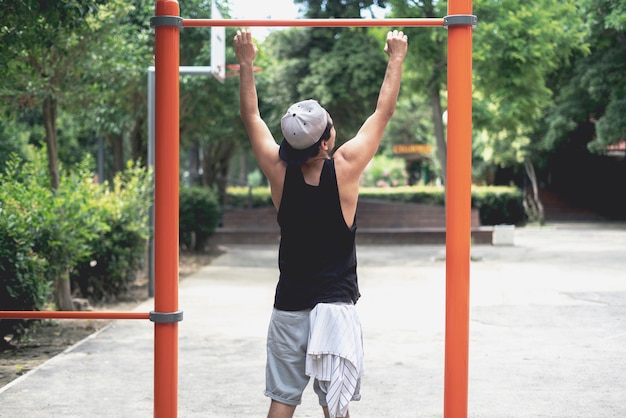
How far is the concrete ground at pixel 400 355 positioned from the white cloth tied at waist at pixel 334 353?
2158 millimetres

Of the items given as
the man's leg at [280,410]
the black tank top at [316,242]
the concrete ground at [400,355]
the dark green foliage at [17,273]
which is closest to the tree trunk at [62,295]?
the concrete ground at [400,355]

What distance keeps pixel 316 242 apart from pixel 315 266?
0.32 ft

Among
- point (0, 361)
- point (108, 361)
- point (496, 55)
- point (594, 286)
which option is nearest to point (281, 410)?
point (108, 361)

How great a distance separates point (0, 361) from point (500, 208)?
2605cm

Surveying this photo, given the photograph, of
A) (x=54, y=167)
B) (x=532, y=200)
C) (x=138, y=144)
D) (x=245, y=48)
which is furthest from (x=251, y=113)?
(x=532, y=200)

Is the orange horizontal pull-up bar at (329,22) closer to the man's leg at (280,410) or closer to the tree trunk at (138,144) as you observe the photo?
the man's leg at (280,410)

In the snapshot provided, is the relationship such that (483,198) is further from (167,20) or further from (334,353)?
(334,353)

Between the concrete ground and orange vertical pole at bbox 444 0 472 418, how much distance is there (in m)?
1.91

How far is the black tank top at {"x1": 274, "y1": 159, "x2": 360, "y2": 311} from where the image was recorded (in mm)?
3752

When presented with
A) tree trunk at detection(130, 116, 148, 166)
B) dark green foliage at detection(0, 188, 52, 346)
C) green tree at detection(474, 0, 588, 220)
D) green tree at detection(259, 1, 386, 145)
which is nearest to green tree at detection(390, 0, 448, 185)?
green tree at detection(474, 0, 588, 220)

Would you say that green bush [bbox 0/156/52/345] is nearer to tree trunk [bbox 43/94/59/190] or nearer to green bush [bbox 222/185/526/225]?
tree trunk [bbox 43/94/59/190]

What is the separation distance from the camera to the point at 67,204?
379 inches

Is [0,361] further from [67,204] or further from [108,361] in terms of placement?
[67,204]

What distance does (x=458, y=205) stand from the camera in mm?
3932
